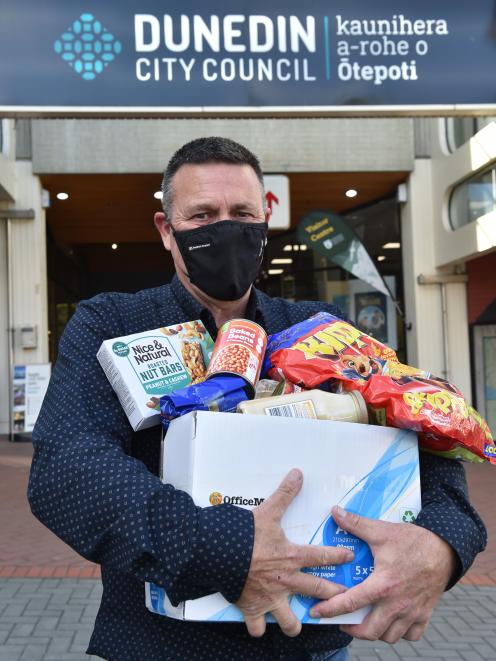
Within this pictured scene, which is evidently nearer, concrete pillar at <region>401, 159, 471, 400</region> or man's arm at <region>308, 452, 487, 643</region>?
man's arm at <region>308, 452, 487, 643</region>

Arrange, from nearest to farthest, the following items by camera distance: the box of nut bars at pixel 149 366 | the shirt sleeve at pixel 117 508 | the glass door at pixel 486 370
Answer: the shirt sleeve at pixel 117 508, the box of nut bars at pixel 149 366, the glass door at pixel 486 370

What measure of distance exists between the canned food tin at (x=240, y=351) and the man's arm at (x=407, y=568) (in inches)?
13.3

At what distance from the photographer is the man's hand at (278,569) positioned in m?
1.19

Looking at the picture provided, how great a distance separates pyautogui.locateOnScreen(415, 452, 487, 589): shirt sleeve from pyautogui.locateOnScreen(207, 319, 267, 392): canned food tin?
1.52 ft

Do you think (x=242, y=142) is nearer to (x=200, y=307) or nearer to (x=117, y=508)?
(x=200, y=307)

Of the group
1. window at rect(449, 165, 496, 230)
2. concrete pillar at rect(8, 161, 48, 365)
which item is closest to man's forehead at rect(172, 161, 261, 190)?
window at rect(449, 165, 496, 230)

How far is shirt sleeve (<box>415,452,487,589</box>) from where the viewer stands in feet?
4.40

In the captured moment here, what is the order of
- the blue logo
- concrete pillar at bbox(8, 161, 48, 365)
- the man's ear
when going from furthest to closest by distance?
concrete pillar at bbox(8, 161, 48, 365) → the blue logo → the man's ear

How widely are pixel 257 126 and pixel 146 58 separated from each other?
7.78 metres

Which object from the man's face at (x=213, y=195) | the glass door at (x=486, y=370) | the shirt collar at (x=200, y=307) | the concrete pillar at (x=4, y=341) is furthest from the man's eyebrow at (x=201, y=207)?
the concrete pillar at (x=4, y=341)

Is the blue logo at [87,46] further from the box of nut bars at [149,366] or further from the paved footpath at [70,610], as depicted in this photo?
the box of nut bars at [149,366]

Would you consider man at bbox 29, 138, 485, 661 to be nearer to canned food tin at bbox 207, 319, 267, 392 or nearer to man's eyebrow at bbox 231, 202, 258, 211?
man's eyebrow at bbox 231, 202, 258, 211

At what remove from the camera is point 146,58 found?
5.45 metres

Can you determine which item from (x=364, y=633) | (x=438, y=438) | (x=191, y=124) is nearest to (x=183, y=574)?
(x=364, y=633)
